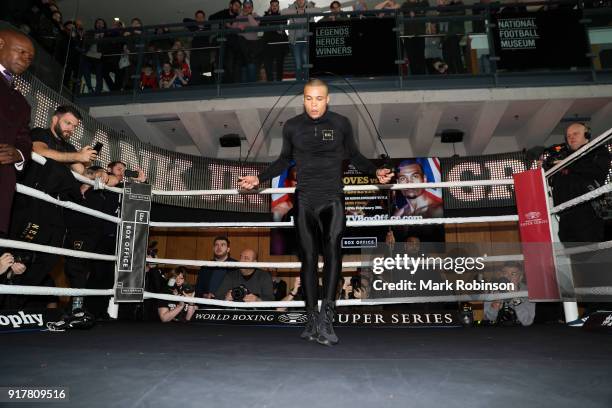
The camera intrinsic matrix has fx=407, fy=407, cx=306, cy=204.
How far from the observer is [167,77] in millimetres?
6828

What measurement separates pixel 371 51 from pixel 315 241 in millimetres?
4873

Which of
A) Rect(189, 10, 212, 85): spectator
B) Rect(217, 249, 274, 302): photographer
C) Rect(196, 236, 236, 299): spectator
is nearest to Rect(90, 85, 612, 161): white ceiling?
Rect(189, 10, 212, 85): spectator

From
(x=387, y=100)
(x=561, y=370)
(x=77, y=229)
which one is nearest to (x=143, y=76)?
(x=387, y=100)

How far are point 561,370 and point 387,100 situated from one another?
550cm

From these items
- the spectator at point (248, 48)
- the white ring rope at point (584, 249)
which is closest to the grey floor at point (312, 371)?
the white ring rope at point (584, 249)

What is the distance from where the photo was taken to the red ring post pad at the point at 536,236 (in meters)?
2.72

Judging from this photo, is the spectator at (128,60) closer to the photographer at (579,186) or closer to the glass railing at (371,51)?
the glass railing at (371,51)

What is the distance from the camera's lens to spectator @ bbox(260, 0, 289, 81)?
6512 mm

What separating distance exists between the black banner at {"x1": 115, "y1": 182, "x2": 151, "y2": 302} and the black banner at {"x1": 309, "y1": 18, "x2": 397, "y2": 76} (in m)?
3.99

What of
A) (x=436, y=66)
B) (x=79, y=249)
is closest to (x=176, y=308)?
(x=79, y=249)

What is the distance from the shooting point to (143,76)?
6855mm

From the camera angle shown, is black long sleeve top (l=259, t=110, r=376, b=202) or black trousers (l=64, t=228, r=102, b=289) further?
black trousers (l=64, t=228, r=102, b=289)

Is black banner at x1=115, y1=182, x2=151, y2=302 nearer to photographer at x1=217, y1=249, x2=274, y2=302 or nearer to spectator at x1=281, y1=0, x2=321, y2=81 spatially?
photographer at x1=217, y1=249, x2=274, y2=302

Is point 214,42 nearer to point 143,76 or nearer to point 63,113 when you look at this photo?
point 143,76
